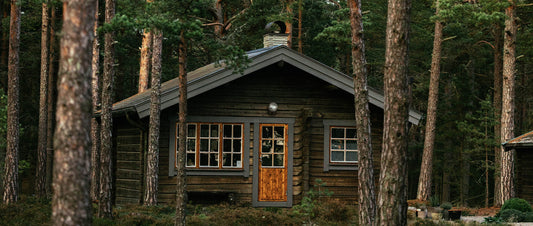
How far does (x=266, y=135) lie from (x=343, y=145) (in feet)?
7.02

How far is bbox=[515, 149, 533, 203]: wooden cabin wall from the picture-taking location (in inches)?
883

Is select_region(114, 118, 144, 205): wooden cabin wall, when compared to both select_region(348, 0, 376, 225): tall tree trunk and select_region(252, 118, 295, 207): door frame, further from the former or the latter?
select_region(348, 0, 376, 225): tall tree trunk

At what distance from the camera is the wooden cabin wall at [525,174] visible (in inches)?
883

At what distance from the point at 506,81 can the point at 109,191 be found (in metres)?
13.2

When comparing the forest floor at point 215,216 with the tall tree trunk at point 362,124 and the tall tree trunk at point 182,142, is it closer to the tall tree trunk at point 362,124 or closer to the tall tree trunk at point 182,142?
the tall tree trunk at point 182,142

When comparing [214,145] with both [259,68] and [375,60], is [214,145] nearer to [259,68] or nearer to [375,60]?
[259,68]

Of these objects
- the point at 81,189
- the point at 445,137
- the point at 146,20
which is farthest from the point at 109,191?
the point at 445,137

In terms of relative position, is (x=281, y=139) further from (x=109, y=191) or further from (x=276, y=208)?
(x=109, y=191)

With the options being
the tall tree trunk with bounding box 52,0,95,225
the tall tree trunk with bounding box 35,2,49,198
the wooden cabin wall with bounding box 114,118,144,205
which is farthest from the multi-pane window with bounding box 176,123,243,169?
the tall tree trunk with bounding box 52,0,95,225

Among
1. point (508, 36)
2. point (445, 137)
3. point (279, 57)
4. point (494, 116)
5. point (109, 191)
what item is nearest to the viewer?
point (109, 191)

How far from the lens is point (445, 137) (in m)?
33.6

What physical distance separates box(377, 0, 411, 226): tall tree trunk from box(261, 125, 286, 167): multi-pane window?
841cm

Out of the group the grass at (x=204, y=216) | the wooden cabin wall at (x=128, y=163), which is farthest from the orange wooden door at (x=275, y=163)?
the wooden cabin wall at (x=128, y=163)

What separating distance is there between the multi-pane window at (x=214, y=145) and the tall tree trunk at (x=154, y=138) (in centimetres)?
122
